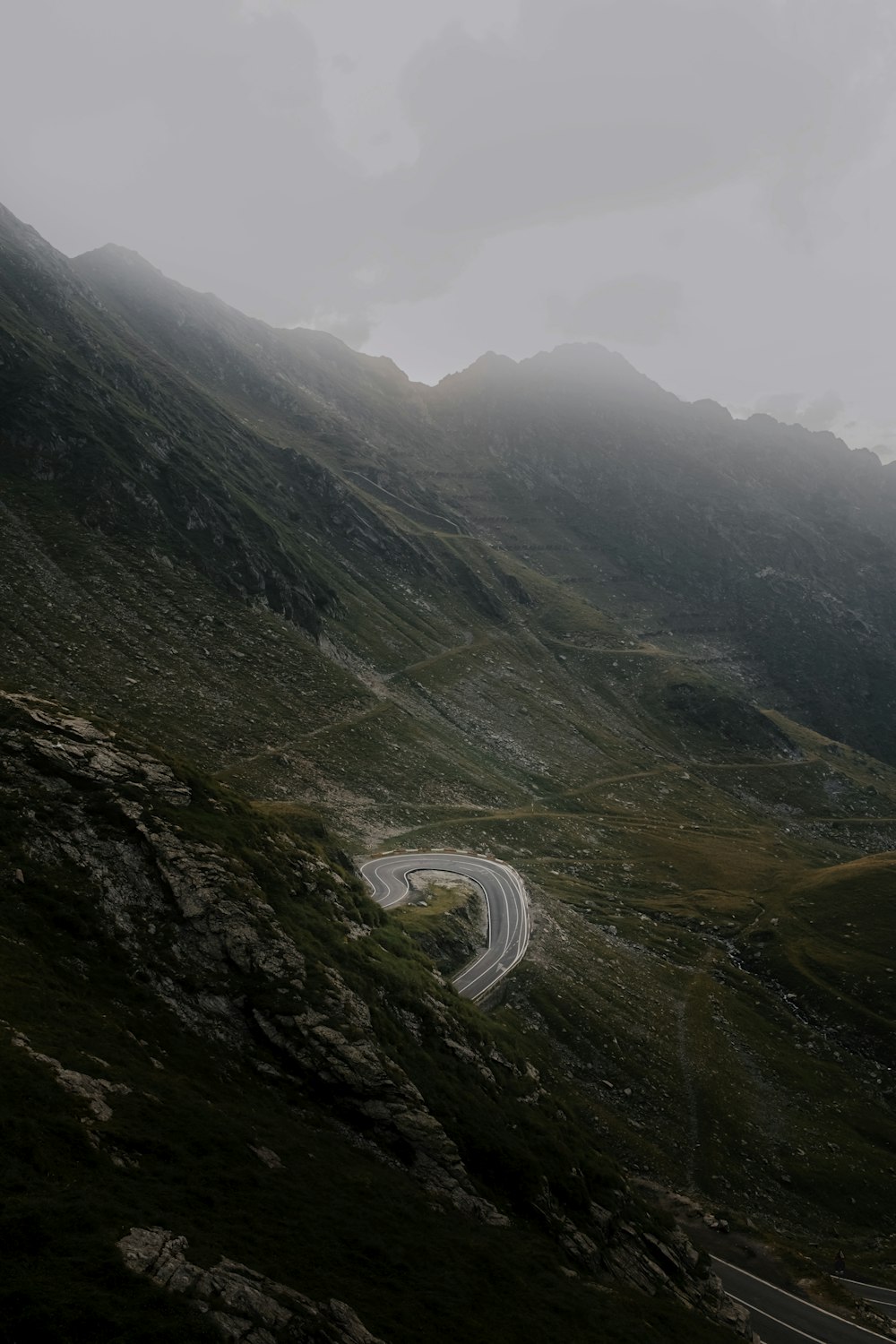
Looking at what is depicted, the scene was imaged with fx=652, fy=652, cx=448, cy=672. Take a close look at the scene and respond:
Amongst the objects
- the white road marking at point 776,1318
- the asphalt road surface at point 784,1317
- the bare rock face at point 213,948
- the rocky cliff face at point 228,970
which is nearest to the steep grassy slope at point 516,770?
the asphalt road surface at point 784,1317

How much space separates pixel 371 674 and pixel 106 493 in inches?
2566

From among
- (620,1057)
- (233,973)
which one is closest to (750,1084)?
(620,1057)

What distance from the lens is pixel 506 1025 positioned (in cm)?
5741

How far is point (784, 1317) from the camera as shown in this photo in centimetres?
3938

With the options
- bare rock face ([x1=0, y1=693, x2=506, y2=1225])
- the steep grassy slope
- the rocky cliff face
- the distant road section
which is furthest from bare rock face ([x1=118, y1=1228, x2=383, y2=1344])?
the distant road section

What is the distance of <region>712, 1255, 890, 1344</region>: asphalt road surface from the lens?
3809 cm

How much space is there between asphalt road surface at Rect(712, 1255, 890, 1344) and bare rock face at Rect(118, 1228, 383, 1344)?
1414 inches

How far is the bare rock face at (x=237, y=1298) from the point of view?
49.3ft

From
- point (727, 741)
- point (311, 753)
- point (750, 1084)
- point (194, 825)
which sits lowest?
point (311, 753)

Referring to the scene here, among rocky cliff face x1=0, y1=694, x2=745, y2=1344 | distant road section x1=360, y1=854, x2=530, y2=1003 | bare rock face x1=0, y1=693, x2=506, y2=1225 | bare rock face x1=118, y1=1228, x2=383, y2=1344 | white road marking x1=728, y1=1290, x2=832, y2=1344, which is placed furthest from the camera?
distant road section x1=360, y1=854, x2=530, y2=1003

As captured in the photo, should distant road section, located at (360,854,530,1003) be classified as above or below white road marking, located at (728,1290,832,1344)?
below

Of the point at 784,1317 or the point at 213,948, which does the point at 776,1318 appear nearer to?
the point at 784,1317

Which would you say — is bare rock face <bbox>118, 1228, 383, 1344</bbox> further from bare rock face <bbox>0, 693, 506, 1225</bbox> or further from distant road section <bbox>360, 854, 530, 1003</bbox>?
distant road section <bbox>360, 854, 530, 1003</bbox>

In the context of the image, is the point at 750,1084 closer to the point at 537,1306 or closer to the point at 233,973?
the point at 537,1306
